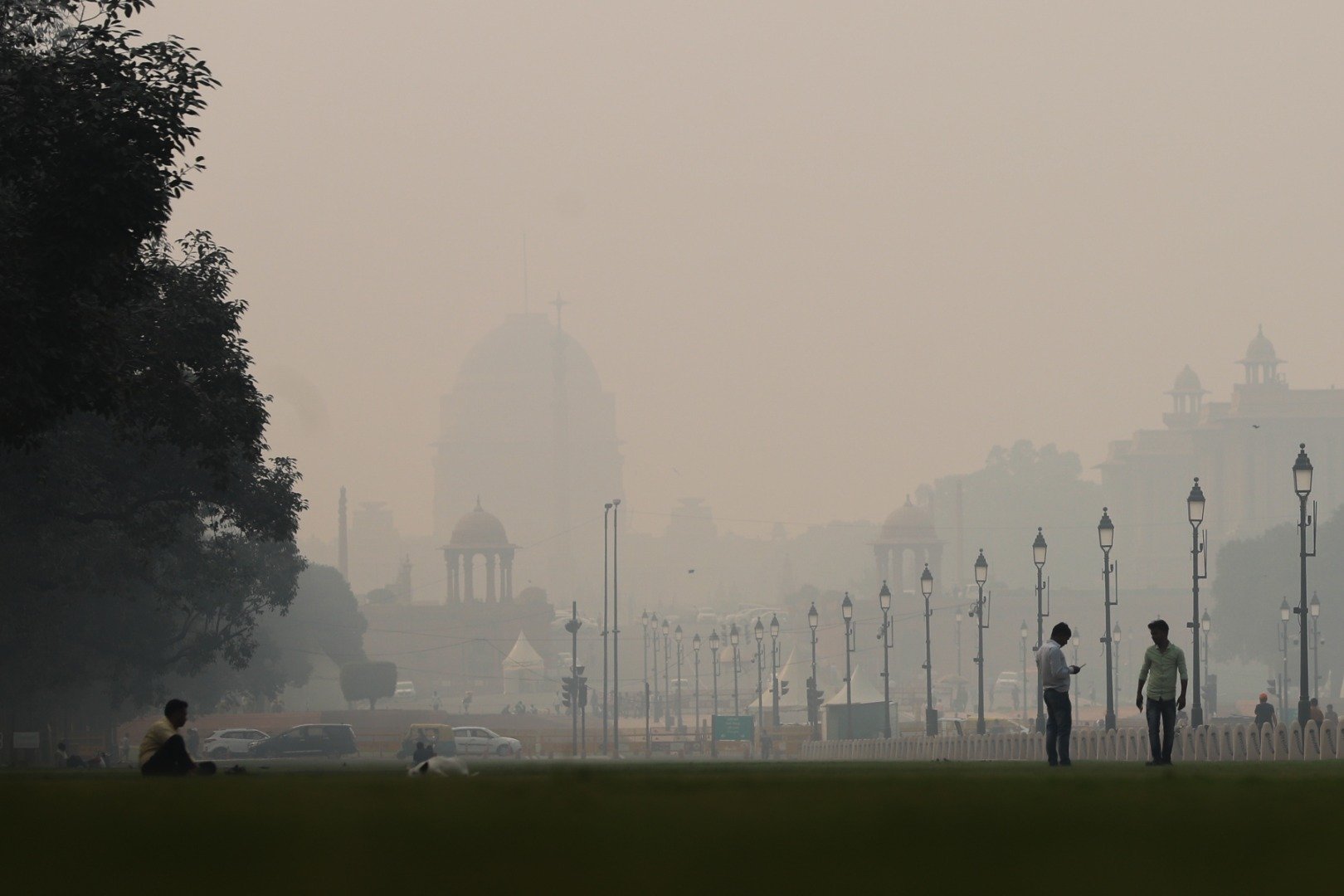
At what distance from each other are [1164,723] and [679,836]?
13800 mm

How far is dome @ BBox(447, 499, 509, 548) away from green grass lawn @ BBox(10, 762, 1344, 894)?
171 m

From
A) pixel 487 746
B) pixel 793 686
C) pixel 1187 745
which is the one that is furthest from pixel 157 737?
pixel 793 686

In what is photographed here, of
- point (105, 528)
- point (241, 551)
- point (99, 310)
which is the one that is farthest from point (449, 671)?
point (99, 310)

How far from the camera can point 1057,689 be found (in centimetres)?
2186

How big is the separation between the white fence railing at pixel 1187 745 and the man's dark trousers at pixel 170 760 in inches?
496

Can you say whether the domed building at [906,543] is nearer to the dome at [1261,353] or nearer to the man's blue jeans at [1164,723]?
the dome at [1261,353]

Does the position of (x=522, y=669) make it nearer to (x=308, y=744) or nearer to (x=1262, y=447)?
(x=1262, y=447)

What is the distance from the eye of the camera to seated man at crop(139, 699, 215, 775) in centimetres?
1850

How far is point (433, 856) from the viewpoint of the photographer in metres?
7.93

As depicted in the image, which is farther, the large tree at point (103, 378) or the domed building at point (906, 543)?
the domed building at point (906, 543)

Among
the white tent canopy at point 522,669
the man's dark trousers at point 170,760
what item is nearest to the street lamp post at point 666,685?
the white tent canopy at point 522,669

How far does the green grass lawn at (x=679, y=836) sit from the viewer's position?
23.1 feet

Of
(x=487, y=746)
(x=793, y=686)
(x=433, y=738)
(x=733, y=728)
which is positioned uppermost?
(x=433, y=738)

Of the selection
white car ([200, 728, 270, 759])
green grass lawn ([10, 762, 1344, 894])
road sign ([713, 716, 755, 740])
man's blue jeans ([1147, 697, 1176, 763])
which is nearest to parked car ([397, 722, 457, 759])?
white car ([200, 728, 270, 759])
